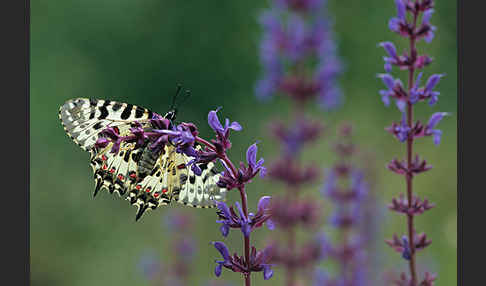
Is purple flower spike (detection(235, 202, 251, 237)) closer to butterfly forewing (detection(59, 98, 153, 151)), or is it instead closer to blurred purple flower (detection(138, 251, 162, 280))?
butterfly forewing (detection(59, 98, 153, 151))

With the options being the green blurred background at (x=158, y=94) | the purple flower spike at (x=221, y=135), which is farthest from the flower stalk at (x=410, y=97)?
the green blurred background at (x=158, y=94)

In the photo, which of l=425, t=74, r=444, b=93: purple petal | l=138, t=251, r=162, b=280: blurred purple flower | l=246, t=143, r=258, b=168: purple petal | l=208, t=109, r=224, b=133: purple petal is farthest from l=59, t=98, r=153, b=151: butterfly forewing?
l=138, t=251, r=162, b=280: blurred purple flower

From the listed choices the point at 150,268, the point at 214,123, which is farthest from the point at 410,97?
the point at 150,268

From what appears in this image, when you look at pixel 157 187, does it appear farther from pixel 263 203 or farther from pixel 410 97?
pixel 410 97

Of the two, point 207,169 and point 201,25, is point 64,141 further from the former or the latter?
point 207,169

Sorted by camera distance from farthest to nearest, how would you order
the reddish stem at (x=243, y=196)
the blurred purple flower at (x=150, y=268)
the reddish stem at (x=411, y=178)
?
the blurred purple flower at (x=150, y=268) < the reddish stem at (x=411, y=178) < the reddish stem at (x=243, y=196)

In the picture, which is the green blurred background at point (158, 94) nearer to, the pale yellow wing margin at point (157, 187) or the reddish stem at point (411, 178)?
the pale yellow wing margin at point (157, 187)
